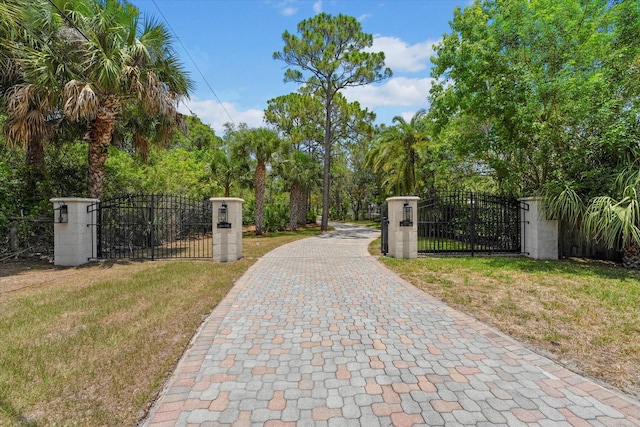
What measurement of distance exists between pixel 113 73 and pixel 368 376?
9.36 meters

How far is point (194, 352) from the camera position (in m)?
3.44

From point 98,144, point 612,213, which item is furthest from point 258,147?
point 612,213

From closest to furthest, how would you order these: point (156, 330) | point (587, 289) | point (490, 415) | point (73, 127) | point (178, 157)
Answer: point (490, 415)
point (156, 330)
point (587, 289)
point (73, 127)
point (178, 157)

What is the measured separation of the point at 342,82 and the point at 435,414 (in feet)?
71.4

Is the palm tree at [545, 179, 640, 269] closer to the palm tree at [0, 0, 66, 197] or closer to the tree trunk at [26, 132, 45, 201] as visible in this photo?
the palm tree at [0, 0, 66, 197]

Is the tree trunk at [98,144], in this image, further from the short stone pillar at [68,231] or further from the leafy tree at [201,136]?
the leafy tree at [201,136]

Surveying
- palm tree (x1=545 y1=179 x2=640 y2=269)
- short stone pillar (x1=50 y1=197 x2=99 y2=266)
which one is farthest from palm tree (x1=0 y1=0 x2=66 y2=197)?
palm tree (x1=545 y1=179 x2=640 y2=269)

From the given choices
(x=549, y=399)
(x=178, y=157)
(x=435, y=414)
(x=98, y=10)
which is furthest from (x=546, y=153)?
(x=178, y=157)

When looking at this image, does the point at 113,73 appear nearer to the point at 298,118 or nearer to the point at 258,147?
the point at 258,147

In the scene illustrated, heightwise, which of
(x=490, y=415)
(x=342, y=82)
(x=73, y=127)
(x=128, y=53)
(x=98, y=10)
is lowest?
(x=490, y=415)

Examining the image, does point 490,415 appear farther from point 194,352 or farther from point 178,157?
point 178,157

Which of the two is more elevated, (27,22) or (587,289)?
(27,22)

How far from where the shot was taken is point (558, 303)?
502 centimetres

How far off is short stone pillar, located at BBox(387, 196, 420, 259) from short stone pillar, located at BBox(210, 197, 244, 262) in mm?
4699
